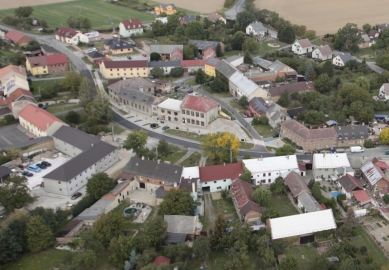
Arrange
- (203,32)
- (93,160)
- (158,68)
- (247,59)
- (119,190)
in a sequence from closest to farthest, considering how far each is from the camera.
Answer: (119,190)
(93,160)
(158,68)
(247,59)
(203,32)

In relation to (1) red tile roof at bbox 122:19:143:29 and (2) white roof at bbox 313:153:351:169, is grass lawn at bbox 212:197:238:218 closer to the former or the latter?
(2) white roof at bbox 313:153:351:169

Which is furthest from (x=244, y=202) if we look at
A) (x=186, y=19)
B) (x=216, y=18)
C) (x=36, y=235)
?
(x=216, y=18)

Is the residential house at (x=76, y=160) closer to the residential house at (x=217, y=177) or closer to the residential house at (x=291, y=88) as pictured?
the residential house at (x=217, y=177)

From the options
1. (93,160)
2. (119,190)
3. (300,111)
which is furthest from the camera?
(300,111)

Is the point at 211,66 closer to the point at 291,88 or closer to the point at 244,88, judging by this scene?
the point at 244,88

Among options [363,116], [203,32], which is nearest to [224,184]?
[363,116]

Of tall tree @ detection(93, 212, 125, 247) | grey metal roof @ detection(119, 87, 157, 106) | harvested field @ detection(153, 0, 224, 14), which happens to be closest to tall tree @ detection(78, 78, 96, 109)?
grey metal roof @ detection(119, 87, 157, 106)

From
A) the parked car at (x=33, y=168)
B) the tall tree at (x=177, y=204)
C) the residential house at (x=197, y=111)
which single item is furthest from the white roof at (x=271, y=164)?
the parked car at (x=33, y=168)

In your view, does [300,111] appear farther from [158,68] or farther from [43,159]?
[43,159]
